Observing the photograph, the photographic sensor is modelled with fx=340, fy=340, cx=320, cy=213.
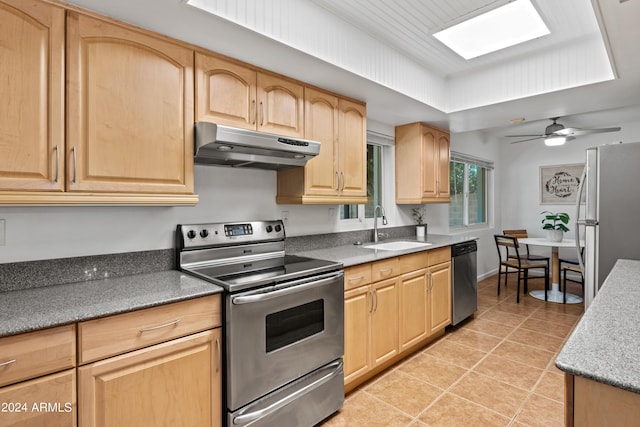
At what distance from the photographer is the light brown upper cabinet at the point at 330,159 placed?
2.47 meters

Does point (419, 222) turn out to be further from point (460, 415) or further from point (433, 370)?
point (460, 415)

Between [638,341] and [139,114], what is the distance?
212 cm

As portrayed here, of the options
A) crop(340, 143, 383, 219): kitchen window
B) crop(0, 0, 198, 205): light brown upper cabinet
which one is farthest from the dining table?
crop(0, 0, 198, 205): light brown upper cabinet

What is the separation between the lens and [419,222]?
4062 millimetres

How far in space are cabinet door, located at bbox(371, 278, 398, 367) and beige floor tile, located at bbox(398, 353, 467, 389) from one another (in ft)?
0.63

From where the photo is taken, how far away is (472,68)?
10.2 ft

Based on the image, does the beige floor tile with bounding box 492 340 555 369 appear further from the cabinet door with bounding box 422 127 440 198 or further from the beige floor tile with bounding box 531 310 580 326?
the cabinet door with bounding box 422 127 440 198

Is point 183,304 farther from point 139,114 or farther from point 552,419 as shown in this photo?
point 552,419

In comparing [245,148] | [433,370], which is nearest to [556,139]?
[433,370]

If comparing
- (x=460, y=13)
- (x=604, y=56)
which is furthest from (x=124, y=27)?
(x=604, y=56)

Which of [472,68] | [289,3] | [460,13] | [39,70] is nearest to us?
[39,70]

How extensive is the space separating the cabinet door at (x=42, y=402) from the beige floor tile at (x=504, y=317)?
3.75 metres

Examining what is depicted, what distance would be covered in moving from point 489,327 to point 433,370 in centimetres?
122

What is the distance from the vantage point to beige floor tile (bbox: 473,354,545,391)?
2457 millimetres
